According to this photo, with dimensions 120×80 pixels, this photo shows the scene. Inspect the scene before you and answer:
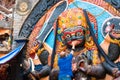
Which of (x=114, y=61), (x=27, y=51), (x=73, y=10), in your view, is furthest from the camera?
(x=27, y=51)

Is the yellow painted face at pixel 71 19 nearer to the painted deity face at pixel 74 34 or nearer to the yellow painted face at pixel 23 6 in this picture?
the painted deity face at pixel 74 34

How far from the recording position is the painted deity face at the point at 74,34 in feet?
34.4

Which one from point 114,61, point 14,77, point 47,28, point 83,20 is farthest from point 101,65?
point 14,77

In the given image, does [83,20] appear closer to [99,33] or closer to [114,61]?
[99,33]

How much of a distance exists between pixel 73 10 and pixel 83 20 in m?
0.47

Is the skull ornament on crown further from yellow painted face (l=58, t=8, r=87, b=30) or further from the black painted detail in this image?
the black painted detail

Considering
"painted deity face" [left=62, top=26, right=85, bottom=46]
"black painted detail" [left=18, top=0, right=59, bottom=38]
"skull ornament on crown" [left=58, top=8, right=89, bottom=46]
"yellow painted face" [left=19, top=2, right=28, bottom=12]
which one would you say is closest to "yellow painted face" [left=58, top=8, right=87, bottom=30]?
"skull ornament on crown" [left=58, top=8, right=89, bottom=46]

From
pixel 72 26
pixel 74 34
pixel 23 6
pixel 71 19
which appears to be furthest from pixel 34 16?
pixel 74 34

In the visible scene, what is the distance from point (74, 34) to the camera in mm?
10547

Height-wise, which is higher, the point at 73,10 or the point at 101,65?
the point at 73,10

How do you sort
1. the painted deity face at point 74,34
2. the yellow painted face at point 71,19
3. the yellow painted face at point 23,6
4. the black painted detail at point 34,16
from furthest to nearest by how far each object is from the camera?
the yellow painted face at point 23,6
the black painted detail at point 34,16
the yellow painted face at point 71,19
the painted deity face at point 74,34

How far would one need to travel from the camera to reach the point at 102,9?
10695 mm

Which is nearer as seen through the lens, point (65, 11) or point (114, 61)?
point (114, 61)

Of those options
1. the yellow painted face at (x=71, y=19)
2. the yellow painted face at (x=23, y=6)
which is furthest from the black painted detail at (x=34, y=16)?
the yellow painted face at (x=71, y=19)
